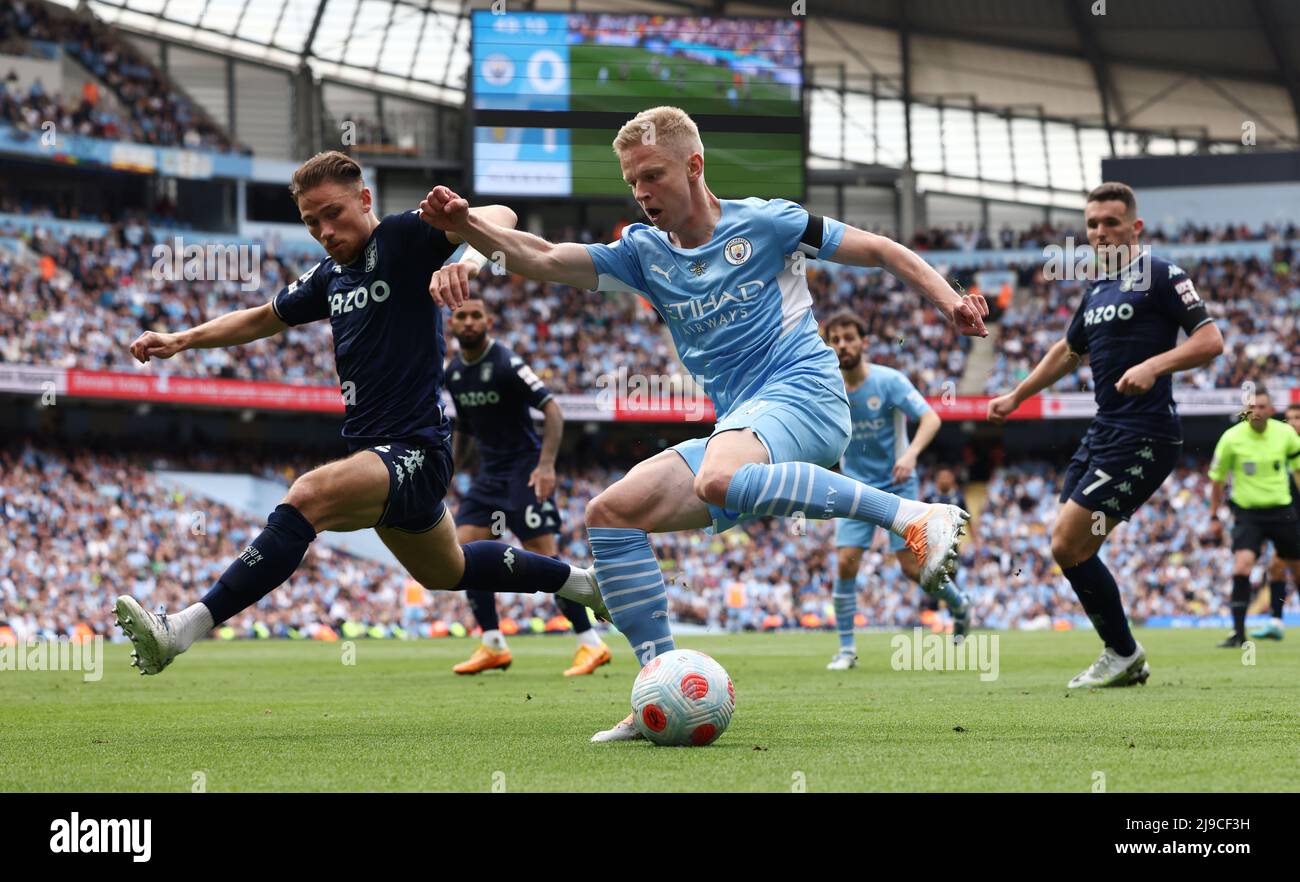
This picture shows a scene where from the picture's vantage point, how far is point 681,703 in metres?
5.25

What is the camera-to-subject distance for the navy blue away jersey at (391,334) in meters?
6.69

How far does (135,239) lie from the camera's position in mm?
38688

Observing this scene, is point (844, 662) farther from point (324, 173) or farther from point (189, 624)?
point (189, 624)

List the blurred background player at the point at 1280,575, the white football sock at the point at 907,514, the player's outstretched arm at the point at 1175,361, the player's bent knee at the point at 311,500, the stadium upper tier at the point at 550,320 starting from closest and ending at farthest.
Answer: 1. the white football sock at the point at 907,514
2. the player's bent knee at the point at 311,500
3. the player's outstretched arm at the point at 1175,361
4. the blurred background player at the point at 1280,575
5. the stadium upper tier at the point at 550,320

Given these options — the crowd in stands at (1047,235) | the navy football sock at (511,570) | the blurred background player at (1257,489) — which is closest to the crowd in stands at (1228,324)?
the crowd in stands at (1047,235)

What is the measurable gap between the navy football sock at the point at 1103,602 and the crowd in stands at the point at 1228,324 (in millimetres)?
29880

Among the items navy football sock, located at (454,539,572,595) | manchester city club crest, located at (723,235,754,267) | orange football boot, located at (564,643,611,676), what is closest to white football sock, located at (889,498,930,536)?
manchester city club crest, located at (723,235,754,267)

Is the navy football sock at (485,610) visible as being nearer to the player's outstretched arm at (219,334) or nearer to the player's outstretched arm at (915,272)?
the player's outstretched arm at (219,334)

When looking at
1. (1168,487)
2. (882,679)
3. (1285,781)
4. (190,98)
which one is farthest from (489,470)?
(190,98)

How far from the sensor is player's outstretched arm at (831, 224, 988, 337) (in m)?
5.18

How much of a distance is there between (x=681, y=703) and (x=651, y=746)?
0.69ft

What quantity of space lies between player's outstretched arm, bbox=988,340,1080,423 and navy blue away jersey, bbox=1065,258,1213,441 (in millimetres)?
279

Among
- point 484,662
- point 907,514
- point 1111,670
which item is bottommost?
point 484,662

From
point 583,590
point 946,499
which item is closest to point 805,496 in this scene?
point 583,590
